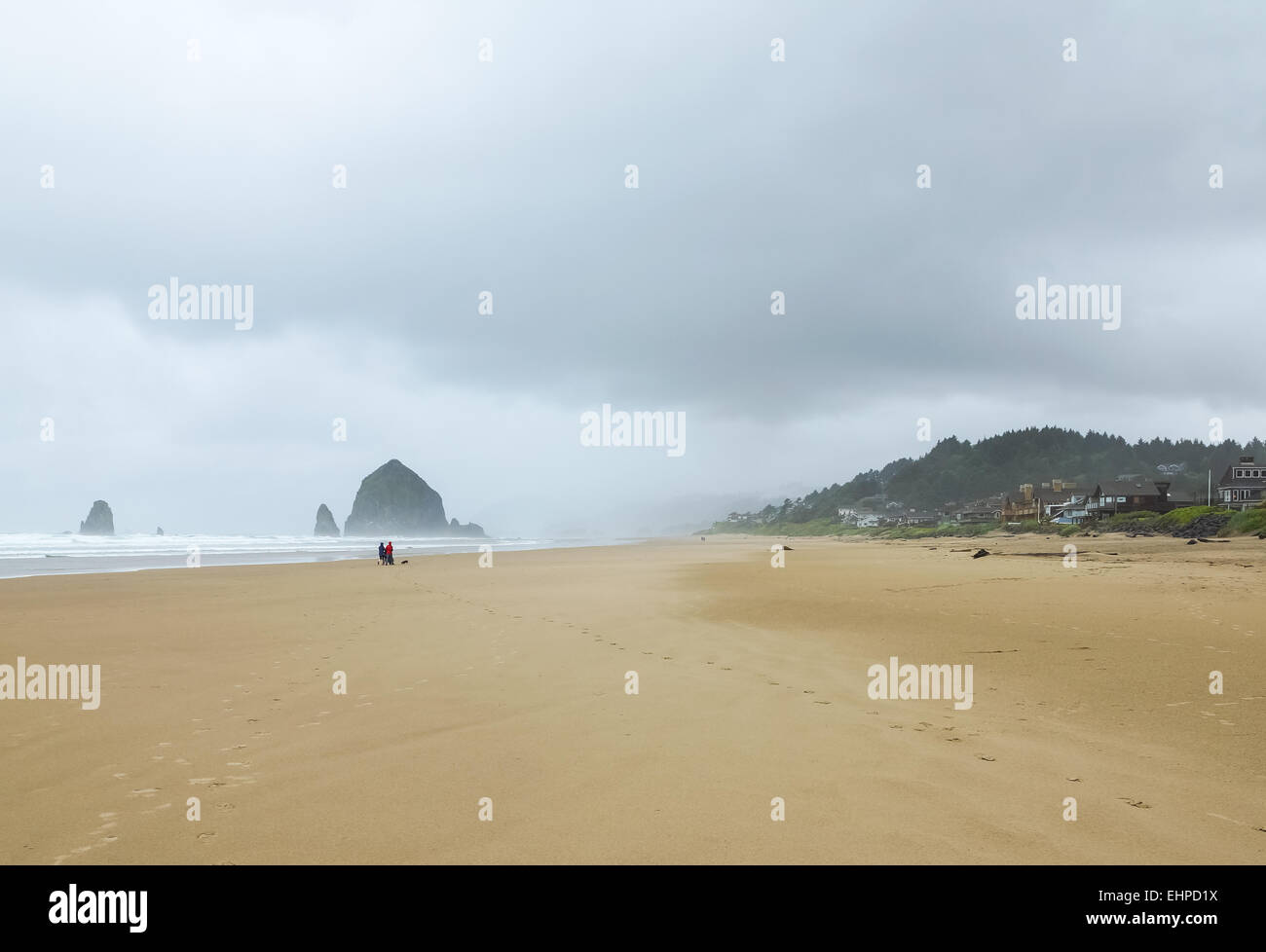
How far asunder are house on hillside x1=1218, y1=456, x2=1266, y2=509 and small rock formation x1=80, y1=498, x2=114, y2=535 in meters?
155

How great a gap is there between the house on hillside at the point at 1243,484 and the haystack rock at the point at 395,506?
496 feet

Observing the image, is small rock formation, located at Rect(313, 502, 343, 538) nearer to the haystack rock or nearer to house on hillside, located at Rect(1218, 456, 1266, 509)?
the haystack rock

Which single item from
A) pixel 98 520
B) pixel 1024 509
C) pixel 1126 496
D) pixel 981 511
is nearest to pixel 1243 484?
pixel 1126 496

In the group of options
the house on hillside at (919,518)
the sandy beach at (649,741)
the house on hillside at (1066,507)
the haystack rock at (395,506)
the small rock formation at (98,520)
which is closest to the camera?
the sandy beach at (649,741)

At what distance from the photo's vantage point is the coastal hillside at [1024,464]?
139m

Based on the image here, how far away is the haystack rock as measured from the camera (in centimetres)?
17725

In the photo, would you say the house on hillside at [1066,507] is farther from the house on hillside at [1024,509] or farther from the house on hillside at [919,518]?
the house on hillside at [919,518]

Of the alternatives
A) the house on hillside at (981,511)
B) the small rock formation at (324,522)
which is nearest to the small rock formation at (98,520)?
the small rock formation at (324,522)

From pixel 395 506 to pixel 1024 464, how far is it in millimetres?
170156

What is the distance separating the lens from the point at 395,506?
181000mm

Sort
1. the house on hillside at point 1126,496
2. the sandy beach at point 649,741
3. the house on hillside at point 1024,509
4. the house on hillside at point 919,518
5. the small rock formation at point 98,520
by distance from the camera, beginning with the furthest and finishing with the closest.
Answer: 1. the house on hillside at point 919,518
2. the small rock formation at point 98,520
3. the house on hillside at point 1024,509
4. the house on hillside at point 1126,496
5. the sandy beach at point 649,741

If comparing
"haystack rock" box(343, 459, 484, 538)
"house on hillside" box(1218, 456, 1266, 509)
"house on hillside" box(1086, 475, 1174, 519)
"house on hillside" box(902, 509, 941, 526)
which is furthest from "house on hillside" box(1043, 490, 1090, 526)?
"haystack rock" box(343, 459, 484, 538)
